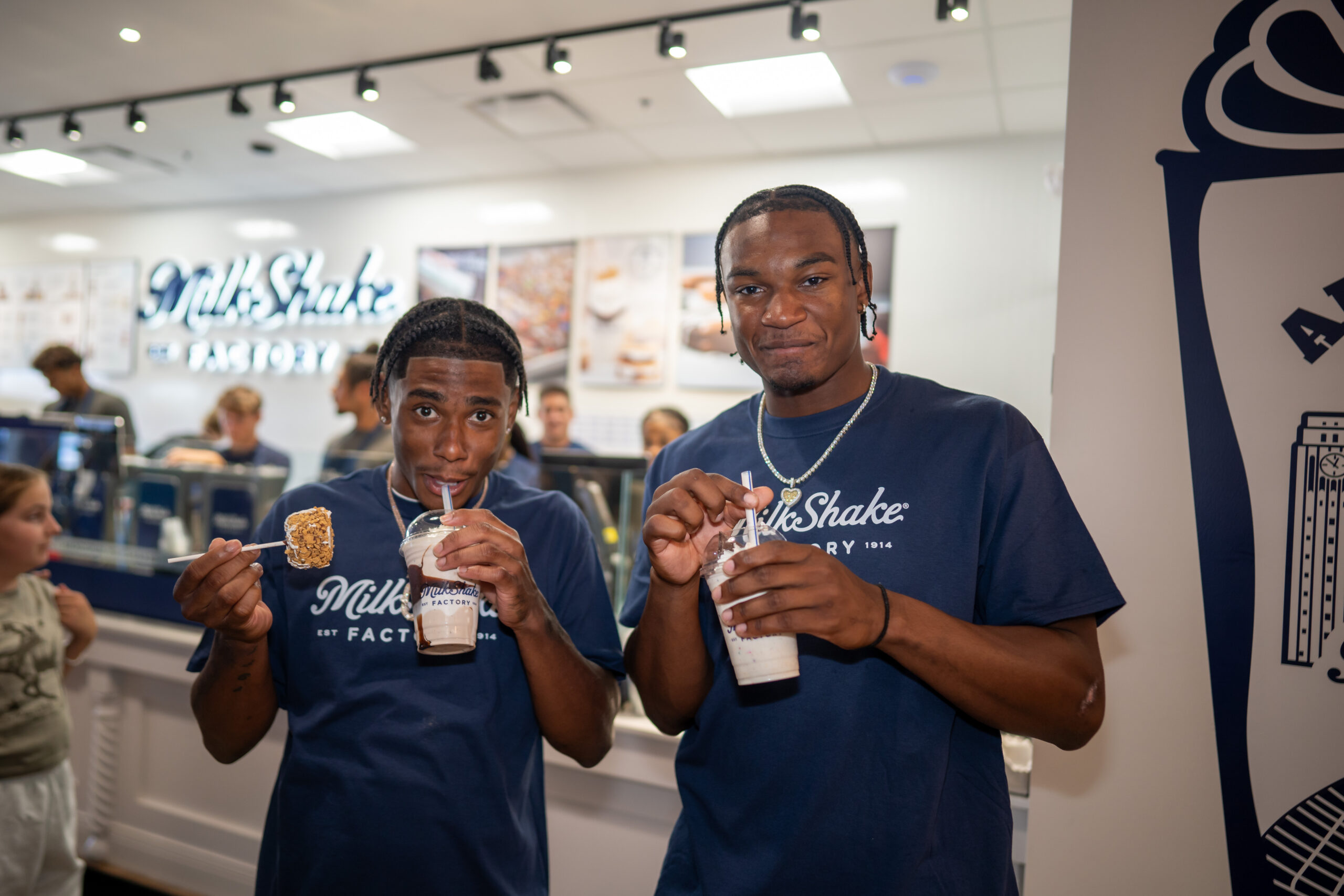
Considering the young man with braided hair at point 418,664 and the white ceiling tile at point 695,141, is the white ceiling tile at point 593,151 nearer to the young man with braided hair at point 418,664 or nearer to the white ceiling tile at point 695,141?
the white ceiling tile at point 695,141

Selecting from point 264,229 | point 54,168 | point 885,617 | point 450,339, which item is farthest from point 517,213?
point 885,617

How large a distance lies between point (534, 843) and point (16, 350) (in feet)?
33.2

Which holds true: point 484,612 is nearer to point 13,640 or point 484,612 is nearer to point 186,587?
point 186,587

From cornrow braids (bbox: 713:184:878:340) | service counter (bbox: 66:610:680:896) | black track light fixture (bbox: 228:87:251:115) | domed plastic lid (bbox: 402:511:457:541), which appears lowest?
service counter (bbox: 66:610:680:896)

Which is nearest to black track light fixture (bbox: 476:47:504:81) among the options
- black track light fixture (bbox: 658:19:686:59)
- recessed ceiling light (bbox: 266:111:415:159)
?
black track light fixture (bbox: 658:19:686:59)

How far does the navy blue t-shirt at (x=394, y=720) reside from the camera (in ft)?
4.33

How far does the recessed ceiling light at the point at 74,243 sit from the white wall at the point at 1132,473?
9.39 meters

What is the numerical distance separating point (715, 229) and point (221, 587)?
490cm

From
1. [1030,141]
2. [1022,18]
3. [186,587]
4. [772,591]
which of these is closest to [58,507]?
[186,587]

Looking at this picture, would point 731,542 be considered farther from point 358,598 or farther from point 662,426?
point 662,426

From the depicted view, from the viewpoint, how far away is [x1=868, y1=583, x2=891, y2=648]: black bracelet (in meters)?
1.07

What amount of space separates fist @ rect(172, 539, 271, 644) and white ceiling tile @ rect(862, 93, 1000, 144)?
4.49 meters

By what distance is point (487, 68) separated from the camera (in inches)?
168

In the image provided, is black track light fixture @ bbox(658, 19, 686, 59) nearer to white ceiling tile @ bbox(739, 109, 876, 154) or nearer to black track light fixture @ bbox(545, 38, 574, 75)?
black track light fixture @ bbox(545, 38, 574, 75)
